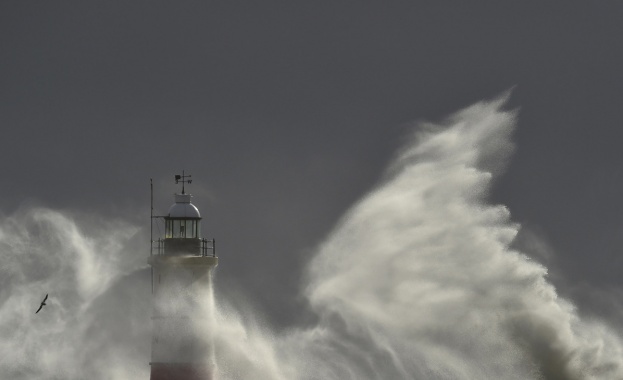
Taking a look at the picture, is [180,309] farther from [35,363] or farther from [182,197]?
[35,363]

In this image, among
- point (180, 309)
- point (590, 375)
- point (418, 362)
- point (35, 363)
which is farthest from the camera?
point (418, 362)

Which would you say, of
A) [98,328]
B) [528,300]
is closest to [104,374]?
[98,328]

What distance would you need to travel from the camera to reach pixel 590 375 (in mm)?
70250

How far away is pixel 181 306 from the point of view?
64188 millimetres

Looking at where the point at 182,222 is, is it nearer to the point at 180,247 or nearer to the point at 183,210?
the point at 183,210

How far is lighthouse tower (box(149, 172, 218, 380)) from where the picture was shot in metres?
64.1

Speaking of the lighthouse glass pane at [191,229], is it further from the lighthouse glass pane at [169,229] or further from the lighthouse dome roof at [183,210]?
the lighthouse glass pane at [169,229]

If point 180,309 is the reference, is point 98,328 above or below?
above

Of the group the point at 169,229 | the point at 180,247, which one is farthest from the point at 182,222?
the point at 180,247

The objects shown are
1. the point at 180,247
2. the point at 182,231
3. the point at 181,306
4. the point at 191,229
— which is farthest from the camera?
the point at 191,229

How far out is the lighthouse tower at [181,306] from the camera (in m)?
64.1

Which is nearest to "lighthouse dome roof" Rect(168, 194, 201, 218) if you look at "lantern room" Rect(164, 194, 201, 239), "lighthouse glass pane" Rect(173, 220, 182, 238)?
"lantern room" Rect(164, 194, 201, 239)

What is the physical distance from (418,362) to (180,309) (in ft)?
62.2

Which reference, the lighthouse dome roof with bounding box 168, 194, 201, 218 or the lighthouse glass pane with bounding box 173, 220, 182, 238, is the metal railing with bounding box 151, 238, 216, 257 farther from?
the lighthouse dome roof with bounding box 168, 194, 201, 218
